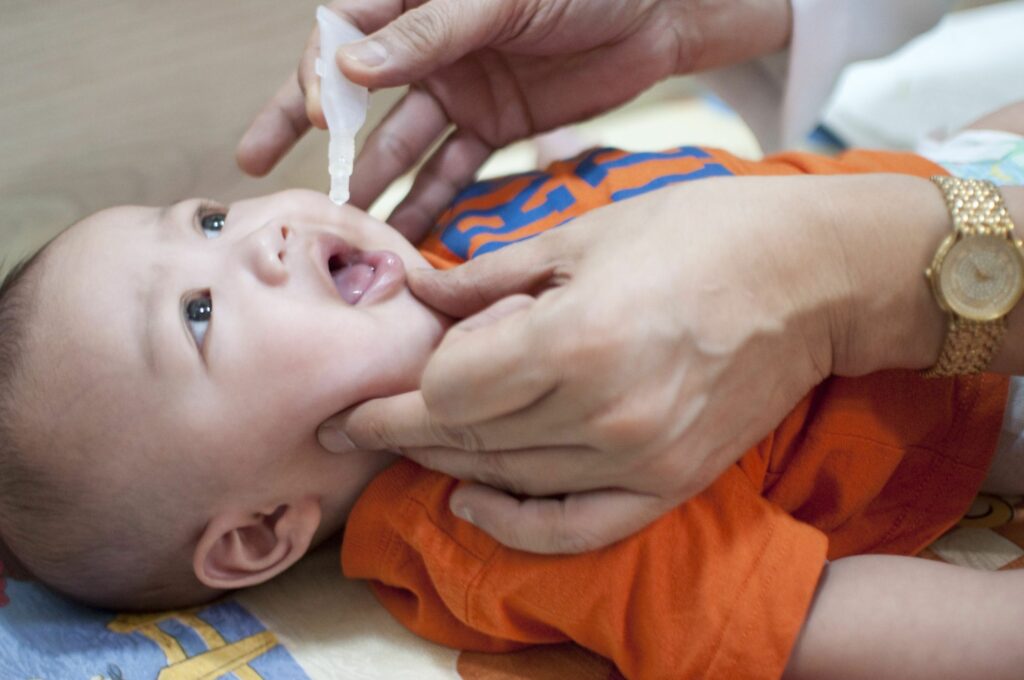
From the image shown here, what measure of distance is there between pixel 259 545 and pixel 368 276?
1.02ft

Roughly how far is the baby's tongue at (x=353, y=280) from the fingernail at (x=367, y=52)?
0.21m

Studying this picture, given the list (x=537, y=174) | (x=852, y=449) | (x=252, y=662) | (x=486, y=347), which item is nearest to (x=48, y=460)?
(x=252, y=662)

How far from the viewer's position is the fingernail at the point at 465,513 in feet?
2.87

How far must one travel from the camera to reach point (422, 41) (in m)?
1.05

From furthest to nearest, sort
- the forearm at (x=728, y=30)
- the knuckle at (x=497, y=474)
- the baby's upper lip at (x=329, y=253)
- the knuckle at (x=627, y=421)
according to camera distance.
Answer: the forearm at (x=728, y=30) < the baby's upper lip at (x=329, y=253) < the knuckle at (x=497, y=474) < the knuckle at (x=627, y=421)

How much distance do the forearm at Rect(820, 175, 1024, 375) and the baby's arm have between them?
0.20m

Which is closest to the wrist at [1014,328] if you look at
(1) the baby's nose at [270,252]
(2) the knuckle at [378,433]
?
(2) the knuckle at [378,433]

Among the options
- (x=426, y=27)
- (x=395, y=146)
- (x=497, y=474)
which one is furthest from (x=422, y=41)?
(x=497, y=474)

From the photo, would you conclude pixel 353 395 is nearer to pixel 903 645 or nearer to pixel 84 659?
pixel 84 659

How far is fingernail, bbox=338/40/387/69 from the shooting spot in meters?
0.99

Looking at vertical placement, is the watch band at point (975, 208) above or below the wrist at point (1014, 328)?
above

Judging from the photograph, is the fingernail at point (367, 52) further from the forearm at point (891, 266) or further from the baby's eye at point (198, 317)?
the forearm at point (891, 266)

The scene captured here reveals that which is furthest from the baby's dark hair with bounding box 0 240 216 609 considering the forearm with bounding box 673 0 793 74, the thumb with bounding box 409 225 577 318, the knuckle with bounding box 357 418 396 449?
the forearm with bounding box 673 0 793 74

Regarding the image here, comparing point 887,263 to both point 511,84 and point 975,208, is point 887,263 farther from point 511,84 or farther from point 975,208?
point 511,84
